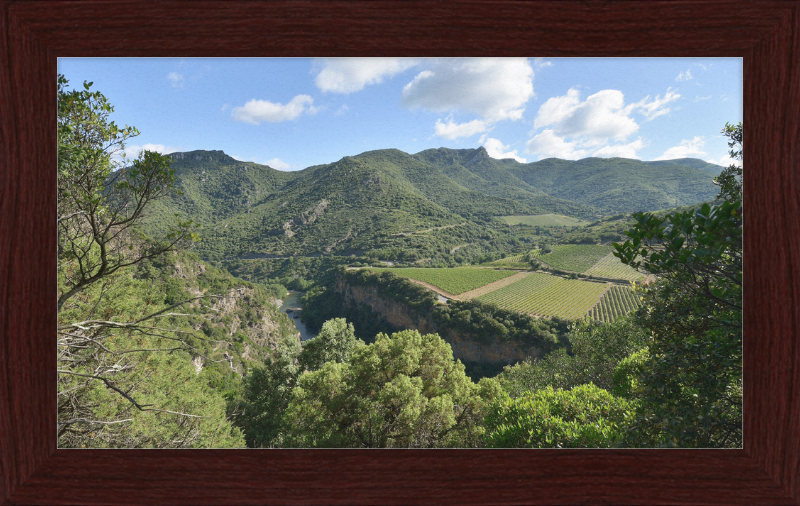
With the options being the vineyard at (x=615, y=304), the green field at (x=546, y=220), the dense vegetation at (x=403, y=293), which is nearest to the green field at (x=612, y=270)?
the dense vegetation at (x=403, y=293)

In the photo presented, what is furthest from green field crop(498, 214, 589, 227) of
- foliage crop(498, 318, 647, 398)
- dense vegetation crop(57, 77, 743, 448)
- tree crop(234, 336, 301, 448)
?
tree crop(234, 336, 301, 448)

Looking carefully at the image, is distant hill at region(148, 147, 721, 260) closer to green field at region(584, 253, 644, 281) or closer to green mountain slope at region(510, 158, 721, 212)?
green mountain slope at region(510, 158, 721, 212)

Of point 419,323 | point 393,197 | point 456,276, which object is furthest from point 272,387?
point 419,323

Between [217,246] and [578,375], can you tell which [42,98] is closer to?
[217,246]

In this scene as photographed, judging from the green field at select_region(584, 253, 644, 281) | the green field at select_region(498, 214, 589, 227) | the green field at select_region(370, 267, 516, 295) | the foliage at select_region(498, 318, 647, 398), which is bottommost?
the foliage at select_region(498, 318, 647, 398)
